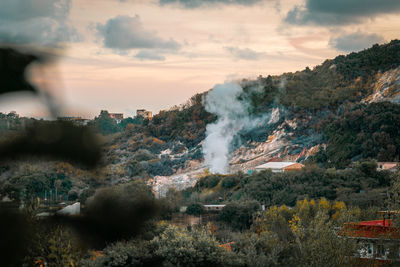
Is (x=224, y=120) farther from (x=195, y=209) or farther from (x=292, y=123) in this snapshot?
(x=195, y=209)

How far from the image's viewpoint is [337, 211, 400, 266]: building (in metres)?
14.8

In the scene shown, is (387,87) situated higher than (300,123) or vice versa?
(387,87)

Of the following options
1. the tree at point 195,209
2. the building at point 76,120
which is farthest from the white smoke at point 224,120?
the building at point 76,120

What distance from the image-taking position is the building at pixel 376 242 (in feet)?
48.6

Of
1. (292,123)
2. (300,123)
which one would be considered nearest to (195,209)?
(300,123)

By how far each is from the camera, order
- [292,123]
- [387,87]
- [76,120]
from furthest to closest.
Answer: [292,123] → [387,87] → [76,120]

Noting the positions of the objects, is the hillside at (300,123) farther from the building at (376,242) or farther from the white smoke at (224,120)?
the building at (376,242)

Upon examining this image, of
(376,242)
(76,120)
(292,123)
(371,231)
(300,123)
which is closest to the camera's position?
(76,120)

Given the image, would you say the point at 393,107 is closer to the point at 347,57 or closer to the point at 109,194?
the point at 347,57

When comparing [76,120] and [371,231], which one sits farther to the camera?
[371,231]

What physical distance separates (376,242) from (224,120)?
2904 inches

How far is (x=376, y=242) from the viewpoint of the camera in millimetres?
17250

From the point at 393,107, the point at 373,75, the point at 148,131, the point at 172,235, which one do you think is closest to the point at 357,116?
the point at 393,107

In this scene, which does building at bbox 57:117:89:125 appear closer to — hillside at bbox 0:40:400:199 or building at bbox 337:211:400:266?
building at bbox 337:211:400:266
